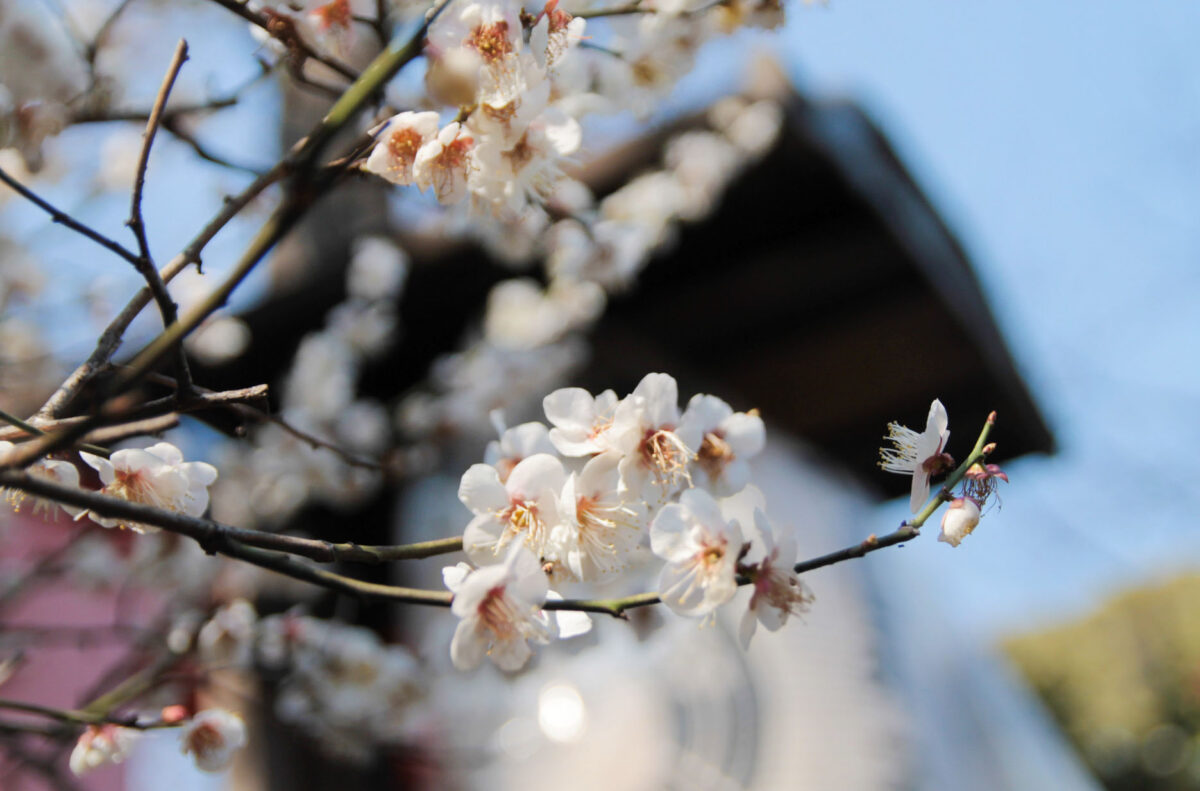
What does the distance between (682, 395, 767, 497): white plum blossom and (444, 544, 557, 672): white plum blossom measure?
0.17 meters

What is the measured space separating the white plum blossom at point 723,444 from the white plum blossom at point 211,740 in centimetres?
49

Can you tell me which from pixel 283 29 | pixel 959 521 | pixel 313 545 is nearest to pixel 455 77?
pixel 283 29

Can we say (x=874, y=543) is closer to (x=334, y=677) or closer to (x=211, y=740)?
(x=211, y=740)

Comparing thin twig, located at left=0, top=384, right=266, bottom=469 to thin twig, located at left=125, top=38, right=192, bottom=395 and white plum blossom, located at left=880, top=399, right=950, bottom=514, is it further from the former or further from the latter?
white plum blossom, located at left=880, top=399, right=950, bottom=514

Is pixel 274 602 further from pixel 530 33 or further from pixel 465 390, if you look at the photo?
pixel 530 33

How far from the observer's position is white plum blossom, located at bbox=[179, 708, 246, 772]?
0.82m

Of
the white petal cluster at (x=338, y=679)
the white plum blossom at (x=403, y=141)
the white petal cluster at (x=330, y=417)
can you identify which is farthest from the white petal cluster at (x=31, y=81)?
the white petal cluster at (x=330, y=417)

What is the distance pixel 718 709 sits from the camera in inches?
87.2

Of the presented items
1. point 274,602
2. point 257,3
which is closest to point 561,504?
point 257,3

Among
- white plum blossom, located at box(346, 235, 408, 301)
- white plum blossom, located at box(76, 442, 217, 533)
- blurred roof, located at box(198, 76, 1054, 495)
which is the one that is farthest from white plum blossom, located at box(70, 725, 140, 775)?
white plum blossom, located at box(346, 235, 408, 301)

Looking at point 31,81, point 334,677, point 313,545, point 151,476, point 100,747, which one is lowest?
point 334,677

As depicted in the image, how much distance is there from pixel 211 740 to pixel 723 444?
1.75ft

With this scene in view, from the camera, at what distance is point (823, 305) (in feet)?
7.54

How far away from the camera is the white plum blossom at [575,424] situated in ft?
2.19
